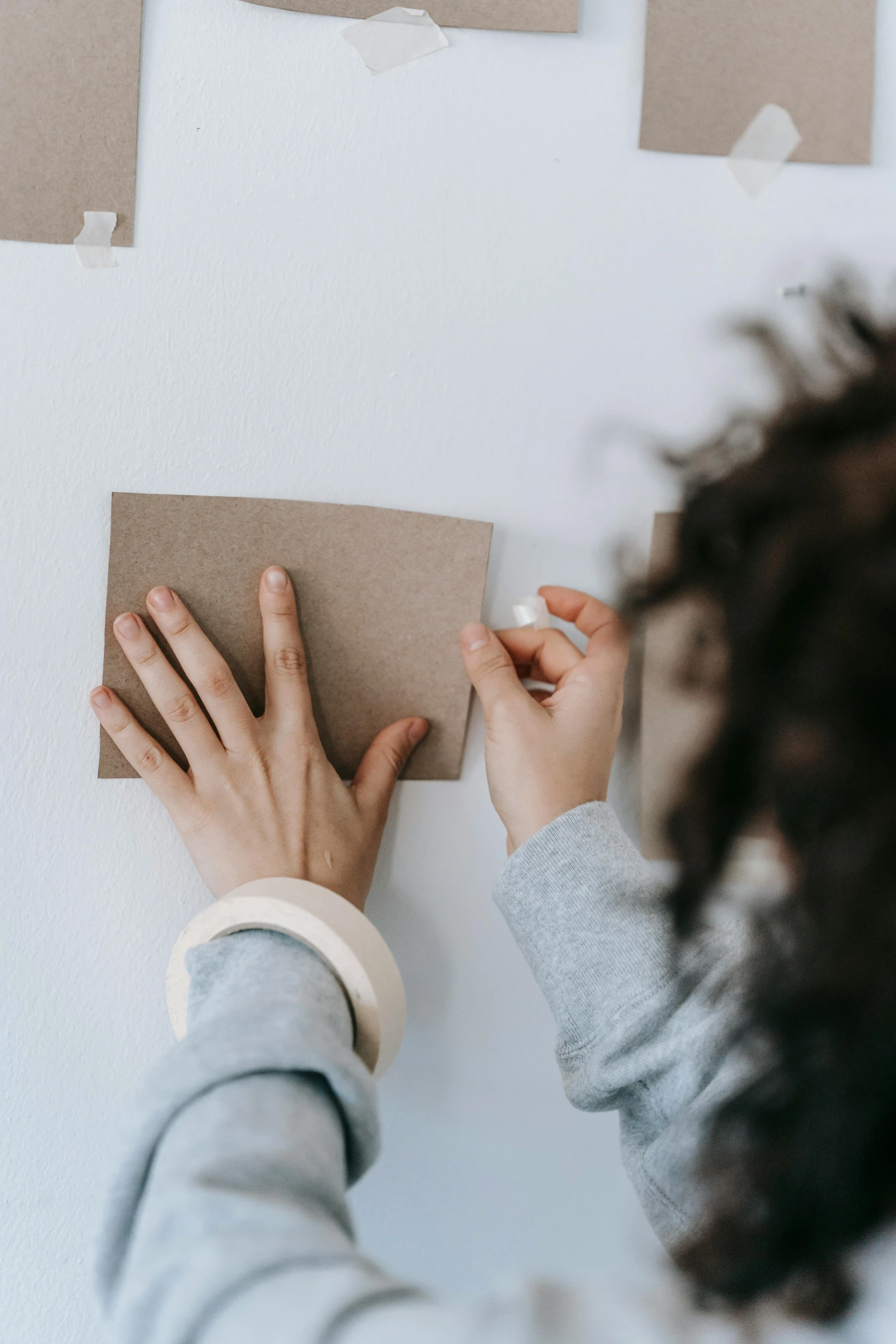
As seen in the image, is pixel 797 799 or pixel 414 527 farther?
pixel 414 527

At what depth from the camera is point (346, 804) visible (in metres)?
0.63

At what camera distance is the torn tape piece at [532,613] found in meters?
0.67

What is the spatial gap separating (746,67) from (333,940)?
2.18 feet

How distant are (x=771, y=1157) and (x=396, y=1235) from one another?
0.48 metres

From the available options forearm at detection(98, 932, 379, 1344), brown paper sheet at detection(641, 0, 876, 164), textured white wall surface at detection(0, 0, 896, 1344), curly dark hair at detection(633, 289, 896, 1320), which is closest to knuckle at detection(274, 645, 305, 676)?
textured white wall surface at detection(0, 0, 896, 1344)

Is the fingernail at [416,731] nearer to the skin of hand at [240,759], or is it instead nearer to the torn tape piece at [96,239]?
the skin of hand at [240,759]

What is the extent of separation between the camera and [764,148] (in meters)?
0.66

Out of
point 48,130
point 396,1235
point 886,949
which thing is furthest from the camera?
point 396,1235

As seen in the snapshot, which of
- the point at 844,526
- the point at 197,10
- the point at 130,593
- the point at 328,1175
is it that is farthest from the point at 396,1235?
the point at 197,10

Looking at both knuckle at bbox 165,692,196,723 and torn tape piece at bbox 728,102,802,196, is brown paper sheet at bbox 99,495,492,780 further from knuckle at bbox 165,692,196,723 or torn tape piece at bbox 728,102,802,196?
torn tape piece at bbox 728,102,802,196

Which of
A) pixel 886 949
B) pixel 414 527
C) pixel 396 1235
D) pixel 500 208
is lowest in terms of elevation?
pixel 396 1235

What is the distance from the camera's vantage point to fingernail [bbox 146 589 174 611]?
0.60m

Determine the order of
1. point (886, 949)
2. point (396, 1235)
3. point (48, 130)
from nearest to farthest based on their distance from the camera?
point (886, 949)
point (48, 130)
point (396, 1235)

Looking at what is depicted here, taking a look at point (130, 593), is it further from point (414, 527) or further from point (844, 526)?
point (844, 526)
